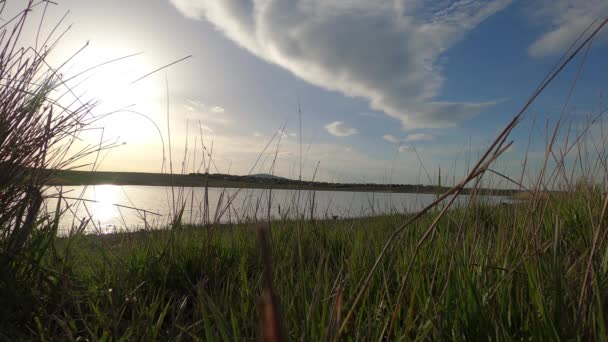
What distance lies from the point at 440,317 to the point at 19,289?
1703 millimetres

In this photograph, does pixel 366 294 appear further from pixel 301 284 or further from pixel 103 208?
pixel 103 208

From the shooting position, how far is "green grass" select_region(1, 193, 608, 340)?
3.65ft

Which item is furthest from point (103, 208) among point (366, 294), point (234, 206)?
point (366, 294)

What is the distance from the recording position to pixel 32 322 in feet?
4.93

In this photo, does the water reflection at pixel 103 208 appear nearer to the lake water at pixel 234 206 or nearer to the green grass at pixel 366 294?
the lake water at pixel 234 206

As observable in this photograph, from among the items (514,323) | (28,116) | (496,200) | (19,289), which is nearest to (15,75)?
(28,116)

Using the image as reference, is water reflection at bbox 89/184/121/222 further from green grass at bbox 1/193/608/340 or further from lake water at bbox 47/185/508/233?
green grass at bbox 1/193/608/340

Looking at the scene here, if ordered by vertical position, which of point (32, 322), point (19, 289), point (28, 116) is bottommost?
point (32, 322)

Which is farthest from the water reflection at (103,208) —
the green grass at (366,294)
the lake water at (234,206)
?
the green grass at (366,294)

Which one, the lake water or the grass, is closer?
the grass

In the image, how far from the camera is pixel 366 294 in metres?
1.28

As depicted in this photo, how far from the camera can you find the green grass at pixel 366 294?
111cm

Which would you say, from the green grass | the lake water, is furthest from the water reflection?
the green grass

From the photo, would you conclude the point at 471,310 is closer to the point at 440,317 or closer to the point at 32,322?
the point at 440,317
